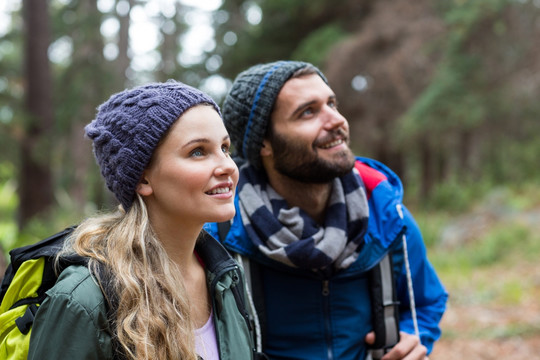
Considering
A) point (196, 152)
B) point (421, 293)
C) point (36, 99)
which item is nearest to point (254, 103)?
point (196, 152)

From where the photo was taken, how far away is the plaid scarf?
2.24 meters

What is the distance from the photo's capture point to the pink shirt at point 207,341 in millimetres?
1750

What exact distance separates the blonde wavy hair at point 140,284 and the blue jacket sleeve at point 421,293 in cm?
130

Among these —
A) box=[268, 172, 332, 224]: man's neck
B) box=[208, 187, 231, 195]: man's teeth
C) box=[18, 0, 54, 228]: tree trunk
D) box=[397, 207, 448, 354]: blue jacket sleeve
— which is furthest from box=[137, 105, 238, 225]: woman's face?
box=[18, 0, 54, 228]: tree trunk

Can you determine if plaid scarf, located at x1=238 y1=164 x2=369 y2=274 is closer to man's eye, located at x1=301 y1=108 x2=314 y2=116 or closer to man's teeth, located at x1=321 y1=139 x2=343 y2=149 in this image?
man's teeth, located at x1=321 y1=139 x2=343 y2=149

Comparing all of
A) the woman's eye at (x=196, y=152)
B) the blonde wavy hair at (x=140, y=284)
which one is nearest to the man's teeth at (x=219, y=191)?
the woman's eye at (x=196, y=152)

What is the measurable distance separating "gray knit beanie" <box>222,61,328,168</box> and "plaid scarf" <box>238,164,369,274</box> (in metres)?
0.20

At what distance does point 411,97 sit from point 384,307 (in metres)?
9.45

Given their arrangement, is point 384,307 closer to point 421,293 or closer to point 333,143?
point 421,293

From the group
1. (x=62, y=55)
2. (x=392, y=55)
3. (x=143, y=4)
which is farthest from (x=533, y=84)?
(x=62, y=55)

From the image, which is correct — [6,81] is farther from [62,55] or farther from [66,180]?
[62,55]

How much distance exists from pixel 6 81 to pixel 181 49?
14716 mm

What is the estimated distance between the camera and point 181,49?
1012 inches

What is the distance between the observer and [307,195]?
2.61 meters
